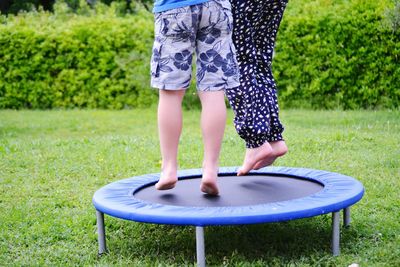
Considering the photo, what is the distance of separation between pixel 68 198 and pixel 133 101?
5678mm

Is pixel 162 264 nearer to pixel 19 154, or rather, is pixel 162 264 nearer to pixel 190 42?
pixel 190 42

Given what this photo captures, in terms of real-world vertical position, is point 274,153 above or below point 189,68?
below

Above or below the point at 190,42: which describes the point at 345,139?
below

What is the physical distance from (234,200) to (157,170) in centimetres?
196

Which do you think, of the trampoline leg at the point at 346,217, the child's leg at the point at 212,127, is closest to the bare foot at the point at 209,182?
the child's leg at the point at 212,127

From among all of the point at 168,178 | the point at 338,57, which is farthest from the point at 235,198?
the point at 338,57

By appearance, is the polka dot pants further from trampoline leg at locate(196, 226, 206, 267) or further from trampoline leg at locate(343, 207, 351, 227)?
trampoline leg at locate(196, 226, 206, 267)

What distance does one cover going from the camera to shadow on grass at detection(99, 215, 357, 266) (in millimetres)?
2820

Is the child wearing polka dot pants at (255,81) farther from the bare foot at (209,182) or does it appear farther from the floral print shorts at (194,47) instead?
the bare foot at (209,182)

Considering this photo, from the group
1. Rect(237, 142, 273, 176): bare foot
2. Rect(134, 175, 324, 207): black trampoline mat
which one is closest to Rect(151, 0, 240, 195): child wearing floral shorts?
Rect(134, 175, 324, 207): black trampoline mat

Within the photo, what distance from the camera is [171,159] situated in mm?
2836

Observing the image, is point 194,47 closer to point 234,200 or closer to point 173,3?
point 173,3

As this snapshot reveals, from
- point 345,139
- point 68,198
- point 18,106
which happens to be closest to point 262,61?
point 68,198

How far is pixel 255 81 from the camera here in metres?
3.30
